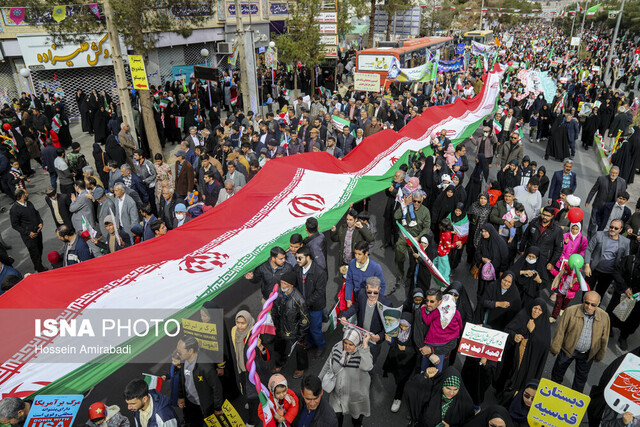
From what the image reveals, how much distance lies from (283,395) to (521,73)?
987 inches

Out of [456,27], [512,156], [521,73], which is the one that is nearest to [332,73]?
[521,73]

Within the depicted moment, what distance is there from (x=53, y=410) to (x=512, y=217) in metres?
6.53

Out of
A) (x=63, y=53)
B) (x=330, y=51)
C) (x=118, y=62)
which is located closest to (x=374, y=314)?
(x=118, y=62)

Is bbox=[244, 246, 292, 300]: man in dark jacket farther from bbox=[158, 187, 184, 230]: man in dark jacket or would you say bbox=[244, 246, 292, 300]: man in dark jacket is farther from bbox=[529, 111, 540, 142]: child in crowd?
bbox=[529, 111, 540, 142]: child in crowd

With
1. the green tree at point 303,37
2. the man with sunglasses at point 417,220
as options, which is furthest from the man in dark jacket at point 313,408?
the green tree at point 303,37

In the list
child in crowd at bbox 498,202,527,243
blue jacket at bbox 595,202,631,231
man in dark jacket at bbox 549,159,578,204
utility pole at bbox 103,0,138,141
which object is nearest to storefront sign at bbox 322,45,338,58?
utility pole at bbox 103,0,138,141

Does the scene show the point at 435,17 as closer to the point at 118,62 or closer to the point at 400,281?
the point at 118,62

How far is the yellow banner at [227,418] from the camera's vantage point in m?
4.27

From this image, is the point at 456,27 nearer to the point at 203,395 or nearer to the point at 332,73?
the point at 332,73

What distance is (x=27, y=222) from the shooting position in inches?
305

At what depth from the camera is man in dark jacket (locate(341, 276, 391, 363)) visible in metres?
4.84

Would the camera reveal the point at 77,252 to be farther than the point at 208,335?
Yes

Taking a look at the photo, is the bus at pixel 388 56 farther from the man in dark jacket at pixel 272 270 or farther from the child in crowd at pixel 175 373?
the child in crowd at pixel 175 373

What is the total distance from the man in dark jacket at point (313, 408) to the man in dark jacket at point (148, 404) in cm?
114
